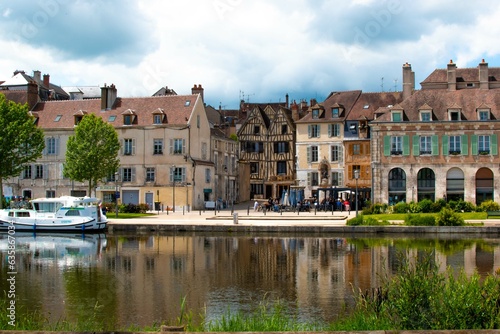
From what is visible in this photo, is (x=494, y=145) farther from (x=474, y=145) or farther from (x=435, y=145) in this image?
(x=435, y=145)

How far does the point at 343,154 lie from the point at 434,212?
56.1 ft

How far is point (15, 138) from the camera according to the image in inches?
1917

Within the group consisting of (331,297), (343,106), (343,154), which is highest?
(343,106)

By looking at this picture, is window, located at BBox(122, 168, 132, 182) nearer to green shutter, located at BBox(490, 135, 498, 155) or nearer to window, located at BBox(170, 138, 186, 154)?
window, located at BBox(170, 138, 186, 154)

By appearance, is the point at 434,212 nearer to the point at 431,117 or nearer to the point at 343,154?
the point at 431,117

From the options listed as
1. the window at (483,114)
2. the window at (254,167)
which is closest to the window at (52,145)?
the window at (254,167)

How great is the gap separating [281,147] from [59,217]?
33564mm

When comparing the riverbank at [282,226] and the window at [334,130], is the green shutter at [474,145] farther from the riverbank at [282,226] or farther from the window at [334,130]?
the window at [334,130]

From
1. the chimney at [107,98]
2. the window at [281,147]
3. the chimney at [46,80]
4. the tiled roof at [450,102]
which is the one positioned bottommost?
the window at [281,147]

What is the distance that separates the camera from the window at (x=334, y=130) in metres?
59.6

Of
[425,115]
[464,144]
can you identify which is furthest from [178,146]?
[464,144]

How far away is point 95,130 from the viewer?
49156 mm

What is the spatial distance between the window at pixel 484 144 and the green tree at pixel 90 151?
28.2 metres

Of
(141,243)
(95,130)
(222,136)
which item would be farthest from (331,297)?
(222,136)
